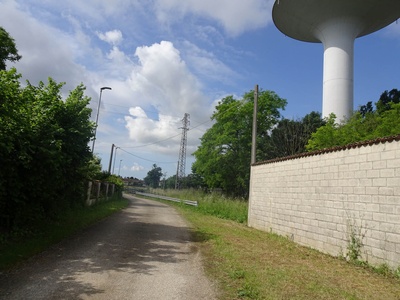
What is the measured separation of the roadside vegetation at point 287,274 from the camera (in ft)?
17.6

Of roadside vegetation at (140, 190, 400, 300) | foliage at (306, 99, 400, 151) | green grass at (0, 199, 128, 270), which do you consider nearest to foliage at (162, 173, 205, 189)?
foliage at (306, 99, 400, 151)

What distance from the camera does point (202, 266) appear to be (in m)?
7.07

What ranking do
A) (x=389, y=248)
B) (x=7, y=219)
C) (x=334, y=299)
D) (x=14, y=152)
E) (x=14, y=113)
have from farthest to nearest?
1. (x=7, y=219)
2. (x=14, y=152)
3. (x=14, y=113)
4. (x=389, y=248)
5. (x=334, y=299)

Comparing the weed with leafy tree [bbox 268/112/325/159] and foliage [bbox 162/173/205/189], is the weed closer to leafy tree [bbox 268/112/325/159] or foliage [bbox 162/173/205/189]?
leafy tree [bbox 268/112/325/159]

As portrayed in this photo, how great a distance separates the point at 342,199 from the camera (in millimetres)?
8727

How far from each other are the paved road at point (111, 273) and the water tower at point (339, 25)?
76.4 ft

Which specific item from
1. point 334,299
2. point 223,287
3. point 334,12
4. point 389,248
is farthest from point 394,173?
point 334,12

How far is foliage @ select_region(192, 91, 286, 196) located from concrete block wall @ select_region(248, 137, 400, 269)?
24.5 m

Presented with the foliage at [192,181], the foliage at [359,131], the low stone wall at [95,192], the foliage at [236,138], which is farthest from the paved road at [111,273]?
the foliage at [192,181]

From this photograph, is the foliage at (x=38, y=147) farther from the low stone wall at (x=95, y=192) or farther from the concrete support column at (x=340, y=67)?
the concrete support column at (x=340, y=67)

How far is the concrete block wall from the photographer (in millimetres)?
7125

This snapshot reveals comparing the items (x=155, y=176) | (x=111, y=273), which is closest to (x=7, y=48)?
(x=111, y=273)

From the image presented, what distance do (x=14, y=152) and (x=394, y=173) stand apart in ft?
29.0

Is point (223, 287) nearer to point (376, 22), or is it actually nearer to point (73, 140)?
point (73, 140)
